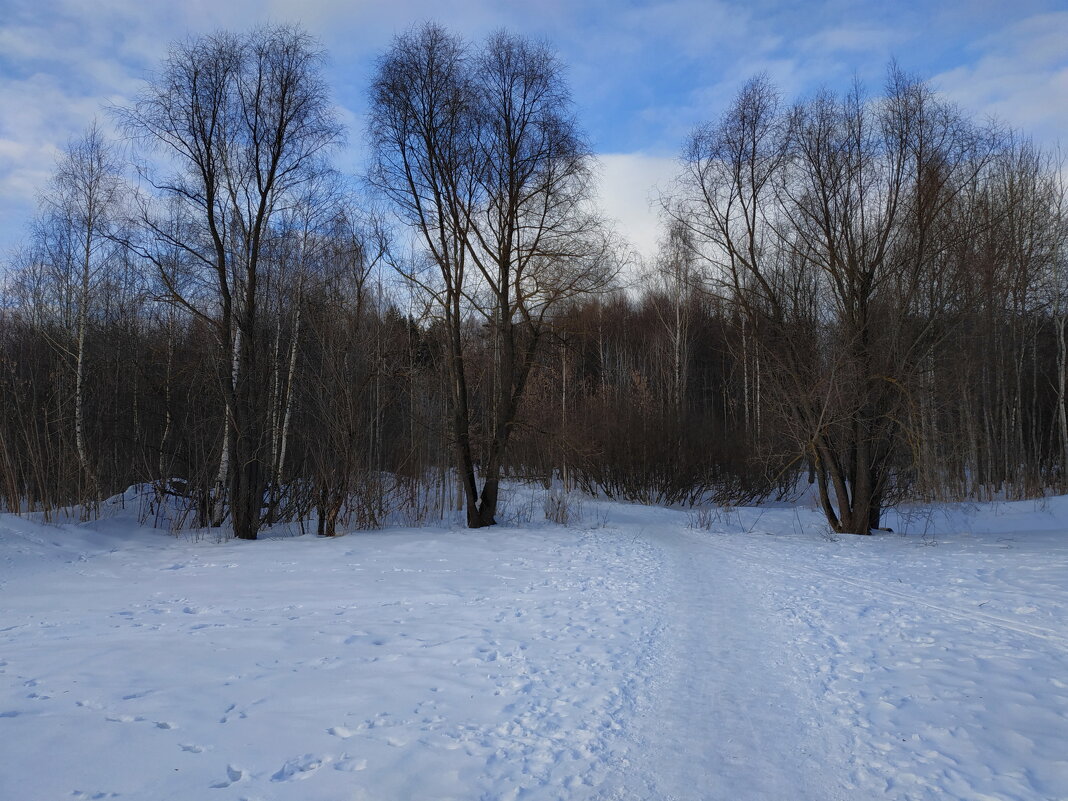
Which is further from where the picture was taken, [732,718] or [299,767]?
[732,718]

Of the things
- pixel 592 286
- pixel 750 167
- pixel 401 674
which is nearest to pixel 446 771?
pixel 401 674

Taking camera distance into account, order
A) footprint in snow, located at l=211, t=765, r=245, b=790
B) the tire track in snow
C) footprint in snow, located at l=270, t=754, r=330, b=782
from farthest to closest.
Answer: the tire track in snow
footprint in snow, located at l=270, t=754, r=330, b=782
footprint in snow, located at l=211, t=765, r=245, b=790

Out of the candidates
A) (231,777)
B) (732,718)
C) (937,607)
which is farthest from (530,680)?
(937,607)

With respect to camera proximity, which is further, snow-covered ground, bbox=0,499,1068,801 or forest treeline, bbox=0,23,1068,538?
forest treeline, bbox=0,23,1068,538

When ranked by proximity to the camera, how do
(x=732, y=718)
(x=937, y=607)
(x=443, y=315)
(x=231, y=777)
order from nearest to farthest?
(x=231, y=777)
(x=732, y=718)
(x=937, y=607)
(x=443, y=315)

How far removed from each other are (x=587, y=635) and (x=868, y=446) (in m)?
10.6

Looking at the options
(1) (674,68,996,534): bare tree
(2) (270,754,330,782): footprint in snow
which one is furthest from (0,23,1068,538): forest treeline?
(2) (270,754,330,782): footprint in snow

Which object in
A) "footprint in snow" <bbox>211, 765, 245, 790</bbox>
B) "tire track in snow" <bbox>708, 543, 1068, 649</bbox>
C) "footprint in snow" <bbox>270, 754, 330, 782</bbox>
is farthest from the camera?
"tire track in snow" <bbox>708, 543, 1068, 649</bbox>

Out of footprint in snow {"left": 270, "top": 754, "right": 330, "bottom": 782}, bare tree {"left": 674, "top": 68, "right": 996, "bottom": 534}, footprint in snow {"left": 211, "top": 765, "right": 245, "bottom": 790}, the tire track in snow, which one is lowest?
footprint in snow {"left": 270, "top": 754, "right": 330, "bottom": 782}

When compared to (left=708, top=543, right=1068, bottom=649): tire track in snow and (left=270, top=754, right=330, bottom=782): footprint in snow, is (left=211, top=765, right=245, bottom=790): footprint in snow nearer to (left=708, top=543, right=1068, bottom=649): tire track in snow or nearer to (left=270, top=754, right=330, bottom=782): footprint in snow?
(left=270, top=754, right=330, bottom=782): footprint in snow

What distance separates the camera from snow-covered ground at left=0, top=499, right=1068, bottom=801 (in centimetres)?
379

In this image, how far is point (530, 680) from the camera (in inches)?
214

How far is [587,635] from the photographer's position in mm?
6770

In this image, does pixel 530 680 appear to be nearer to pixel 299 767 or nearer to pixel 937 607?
pixel 299 767
